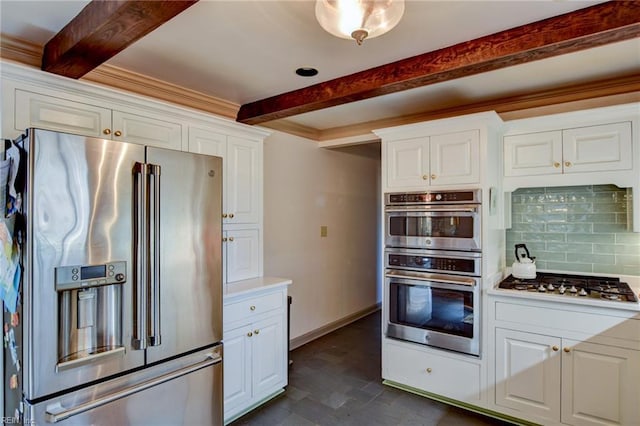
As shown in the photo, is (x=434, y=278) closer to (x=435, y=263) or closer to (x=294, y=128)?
(x=435, y=263)

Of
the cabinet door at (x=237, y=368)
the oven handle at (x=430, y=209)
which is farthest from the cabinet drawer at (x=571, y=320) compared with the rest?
the cabinet door at (x=237, y=368)

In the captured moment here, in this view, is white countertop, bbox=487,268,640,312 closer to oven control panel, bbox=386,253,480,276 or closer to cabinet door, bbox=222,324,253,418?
oven control panel, bbox=386,253,480,276

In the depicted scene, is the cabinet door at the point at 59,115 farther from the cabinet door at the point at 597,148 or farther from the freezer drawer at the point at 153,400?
the cabinet door at the point at 597,148

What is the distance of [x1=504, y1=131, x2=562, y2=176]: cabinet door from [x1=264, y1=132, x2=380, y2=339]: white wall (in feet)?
6.61

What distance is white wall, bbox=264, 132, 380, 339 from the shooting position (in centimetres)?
363

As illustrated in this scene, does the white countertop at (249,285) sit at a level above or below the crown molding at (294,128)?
below

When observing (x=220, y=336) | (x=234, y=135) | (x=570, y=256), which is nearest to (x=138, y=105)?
(x=234, y=135)

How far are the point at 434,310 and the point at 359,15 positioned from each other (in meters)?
2.19

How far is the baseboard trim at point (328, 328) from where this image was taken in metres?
3.83

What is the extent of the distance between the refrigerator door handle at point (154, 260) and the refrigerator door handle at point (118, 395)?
0.20 meters

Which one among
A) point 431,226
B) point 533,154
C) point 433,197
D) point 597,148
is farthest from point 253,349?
point 597,148

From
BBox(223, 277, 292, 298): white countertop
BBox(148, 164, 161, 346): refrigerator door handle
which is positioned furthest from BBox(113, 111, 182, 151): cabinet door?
BBox(223, 277, 292, 298): white countertop

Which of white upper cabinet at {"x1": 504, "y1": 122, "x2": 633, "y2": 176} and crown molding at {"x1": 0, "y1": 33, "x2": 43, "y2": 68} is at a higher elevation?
crown molding at {"x1": 0, "y1": 33, "x2": 43, "y2": 68}

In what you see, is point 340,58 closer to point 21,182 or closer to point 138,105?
point 138,105
